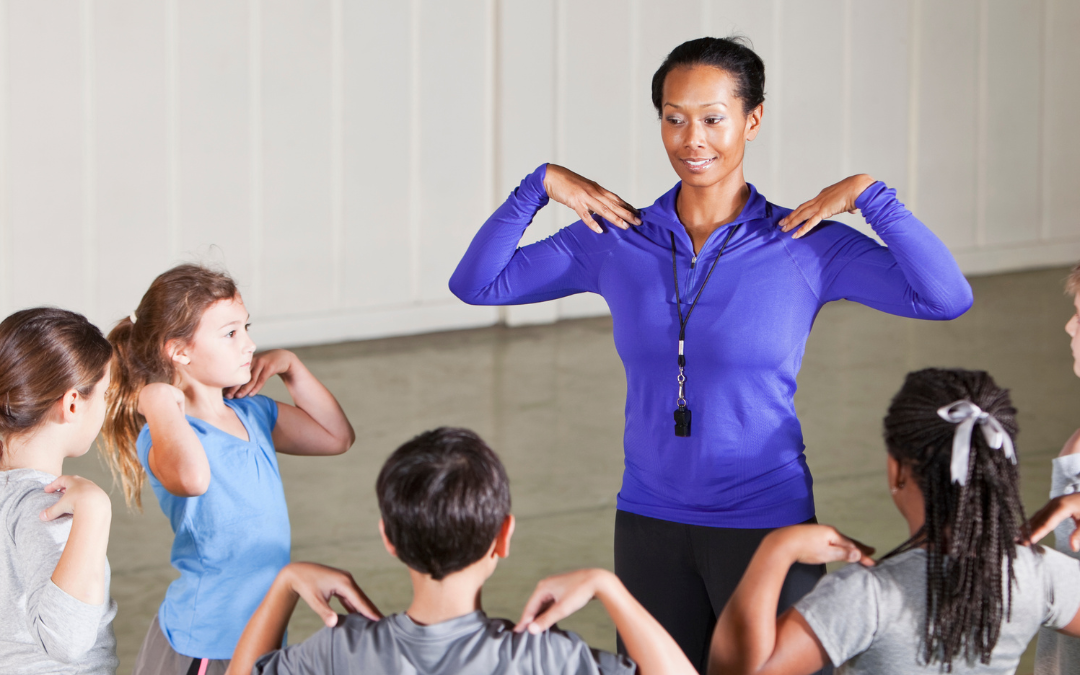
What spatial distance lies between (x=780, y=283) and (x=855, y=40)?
5.72m

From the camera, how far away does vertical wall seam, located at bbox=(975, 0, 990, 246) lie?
7578 mm

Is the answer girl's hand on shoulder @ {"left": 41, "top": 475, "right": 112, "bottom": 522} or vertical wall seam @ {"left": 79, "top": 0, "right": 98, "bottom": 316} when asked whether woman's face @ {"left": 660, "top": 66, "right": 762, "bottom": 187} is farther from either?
vertical wall seam @ {"left": 79, "top": 0, "right": 98, "bottom": 316}

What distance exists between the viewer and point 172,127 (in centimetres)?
562

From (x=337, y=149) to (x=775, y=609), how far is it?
4806 millimetres

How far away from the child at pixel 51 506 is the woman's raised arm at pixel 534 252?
2.15 ft

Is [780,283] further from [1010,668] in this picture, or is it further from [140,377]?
[140,377]

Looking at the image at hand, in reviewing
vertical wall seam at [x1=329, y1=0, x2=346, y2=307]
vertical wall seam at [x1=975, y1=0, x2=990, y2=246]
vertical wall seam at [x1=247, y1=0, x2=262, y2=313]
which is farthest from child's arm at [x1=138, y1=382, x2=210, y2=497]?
vertical wall seam at [x1=975, y1=0, x2=990, y2=246]

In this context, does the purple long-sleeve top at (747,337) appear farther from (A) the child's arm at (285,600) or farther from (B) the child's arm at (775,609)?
(A) the child's arm at (285,600)

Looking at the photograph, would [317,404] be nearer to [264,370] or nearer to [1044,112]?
[264,370]

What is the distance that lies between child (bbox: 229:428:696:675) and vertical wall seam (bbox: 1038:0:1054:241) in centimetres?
727

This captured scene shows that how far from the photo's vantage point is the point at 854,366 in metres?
5.74

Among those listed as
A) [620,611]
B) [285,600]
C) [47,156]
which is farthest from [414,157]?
[620,611]

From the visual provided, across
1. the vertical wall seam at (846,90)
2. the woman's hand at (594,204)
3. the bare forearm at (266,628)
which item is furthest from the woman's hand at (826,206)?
the vertical wall seam at (846,90)

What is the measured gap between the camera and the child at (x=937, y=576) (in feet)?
4.88
